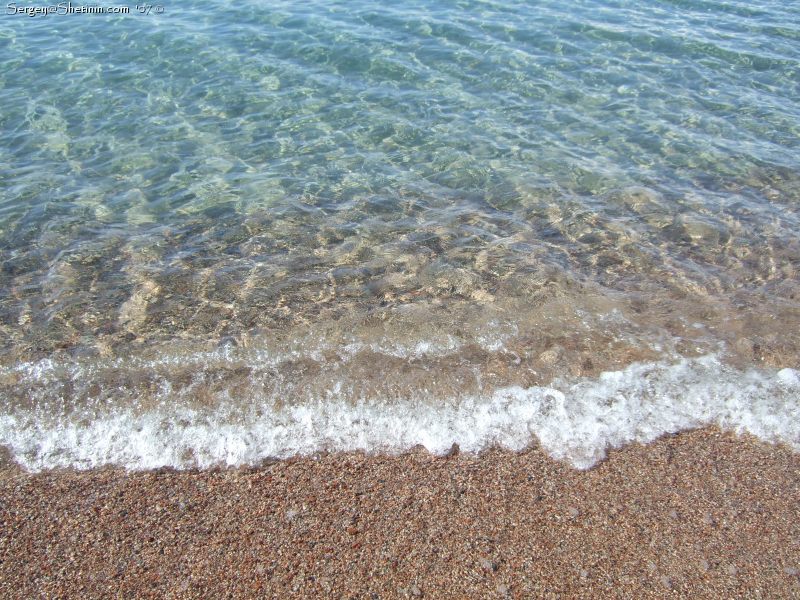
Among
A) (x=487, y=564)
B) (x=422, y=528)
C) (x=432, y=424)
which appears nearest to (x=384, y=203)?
(x=432, y=424)

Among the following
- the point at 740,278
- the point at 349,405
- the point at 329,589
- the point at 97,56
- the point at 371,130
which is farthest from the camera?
the point at 97,56

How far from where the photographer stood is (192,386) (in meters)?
7.17

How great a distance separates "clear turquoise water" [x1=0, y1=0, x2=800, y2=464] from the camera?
300 inches

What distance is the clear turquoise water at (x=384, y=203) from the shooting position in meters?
7.62

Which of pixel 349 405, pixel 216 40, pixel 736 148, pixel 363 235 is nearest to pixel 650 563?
pixel 349 405

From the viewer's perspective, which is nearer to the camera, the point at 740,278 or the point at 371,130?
the point at 740,278

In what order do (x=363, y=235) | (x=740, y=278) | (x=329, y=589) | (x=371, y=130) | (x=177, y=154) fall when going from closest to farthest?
(x=329, y=589), (x=740, y=278), (x=363, y=235), (x=177, y=154), (x=371, y=130)

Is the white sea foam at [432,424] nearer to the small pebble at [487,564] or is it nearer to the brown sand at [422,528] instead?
the brown sand at [422,528]

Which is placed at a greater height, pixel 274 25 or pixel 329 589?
pixel 274 25

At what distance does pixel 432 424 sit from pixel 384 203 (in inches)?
189

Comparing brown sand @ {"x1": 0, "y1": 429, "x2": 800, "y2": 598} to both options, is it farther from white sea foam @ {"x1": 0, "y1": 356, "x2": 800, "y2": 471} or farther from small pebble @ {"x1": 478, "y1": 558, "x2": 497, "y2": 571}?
white sea foam @ {"x1": 0, "y1": 356, "x2": 800, "y2": 471}

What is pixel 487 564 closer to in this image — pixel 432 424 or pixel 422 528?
pixel 422 528

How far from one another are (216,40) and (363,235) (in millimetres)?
9173

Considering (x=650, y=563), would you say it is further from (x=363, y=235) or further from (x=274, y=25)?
(x=274, y=25)
